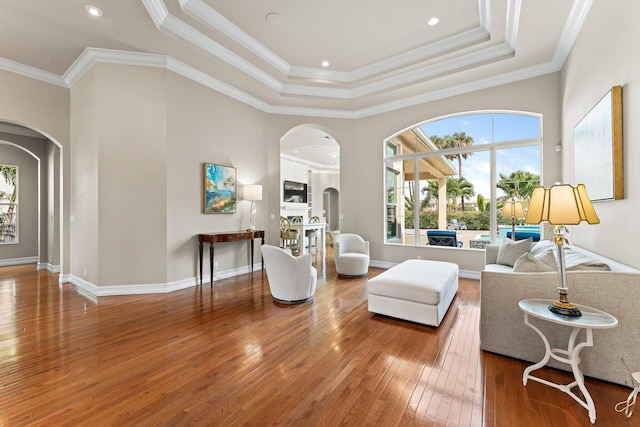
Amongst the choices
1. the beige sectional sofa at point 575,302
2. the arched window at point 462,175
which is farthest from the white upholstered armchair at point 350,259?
the beige sectional sofa at point 575,302

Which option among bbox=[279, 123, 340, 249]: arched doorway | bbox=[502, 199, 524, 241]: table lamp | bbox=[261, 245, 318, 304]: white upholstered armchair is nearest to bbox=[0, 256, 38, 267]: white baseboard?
bbox=[279, 123, 340, 249]: arched doorway

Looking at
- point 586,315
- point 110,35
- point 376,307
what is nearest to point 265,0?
point 110,35

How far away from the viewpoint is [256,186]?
17.6 ft

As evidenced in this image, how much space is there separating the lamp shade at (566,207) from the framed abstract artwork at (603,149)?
878 millimetres

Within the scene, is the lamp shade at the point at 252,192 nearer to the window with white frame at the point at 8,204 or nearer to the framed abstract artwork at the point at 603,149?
the framed abstract artwork at the point at 603,149

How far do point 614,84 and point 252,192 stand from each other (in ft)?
15.8

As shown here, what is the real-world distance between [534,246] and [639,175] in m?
1.95

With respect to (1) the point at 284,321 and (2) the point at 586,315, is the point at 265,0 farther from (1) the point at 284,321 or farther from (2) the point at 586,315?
(2) the point at 586,315

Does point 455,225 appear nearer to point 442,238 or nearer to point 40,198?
point 442,238

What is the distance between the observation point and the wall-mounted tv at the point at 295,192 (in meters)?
10.2

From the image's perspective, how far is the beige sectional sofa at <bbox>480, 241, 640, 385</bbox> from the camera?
77.5 inches

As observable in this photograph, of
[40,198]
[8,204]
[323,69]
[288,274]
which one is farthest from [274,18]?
[8,204]

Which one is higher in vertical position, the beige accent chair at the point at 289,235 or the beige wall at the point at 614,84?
the beige wall at the point at 614,84

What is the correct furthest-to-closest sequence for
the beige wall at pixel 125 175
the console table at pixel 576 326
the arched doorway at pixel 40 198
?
the arched doorway at pixel 40 198, the beige wall at pixel 125 175, the console table at pixel 576 326
